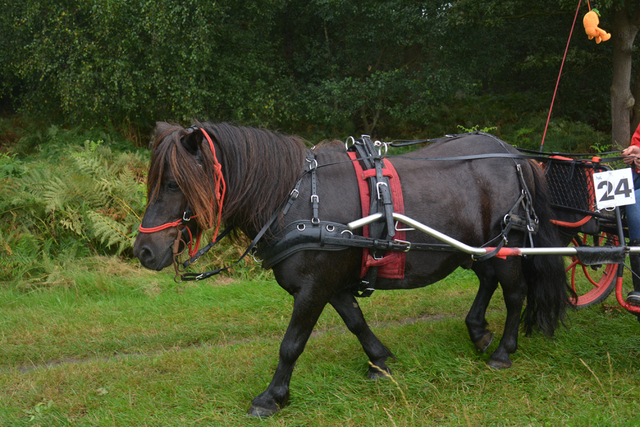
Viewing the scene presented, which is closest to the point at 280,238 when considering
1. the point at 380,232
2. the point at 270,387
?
the point at 380,232

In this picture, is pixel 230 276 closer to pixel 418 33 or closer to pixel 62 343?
pixel 62 343

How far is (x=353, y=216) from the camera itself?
3.21 metres

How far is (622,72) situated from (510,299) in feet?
30.6

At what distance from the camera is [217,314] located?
5.27 metres

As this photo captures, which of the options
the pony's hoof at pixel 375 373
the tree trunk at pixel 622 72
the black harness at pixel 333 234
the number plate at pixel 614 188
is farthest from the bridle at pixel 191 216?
the tree trunk at pixel 622 72

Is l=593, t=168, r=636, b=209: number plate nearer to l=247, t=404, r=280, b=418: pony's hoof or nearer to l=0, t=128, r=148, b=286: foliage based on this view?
l=247, t=404, r=280, b=418: pony's hoof

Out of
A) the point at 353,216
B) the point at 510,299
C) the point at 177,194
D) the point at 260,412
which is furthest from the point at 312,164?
the point at 510,299

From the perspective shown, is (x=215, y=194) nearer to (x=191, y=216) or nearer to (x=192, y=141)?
(x=191, y=216)

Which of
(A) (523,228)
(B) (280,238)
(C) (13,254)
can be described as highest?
(B) (280,238)

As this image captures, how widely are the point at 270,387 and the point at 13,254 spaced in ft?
16.2

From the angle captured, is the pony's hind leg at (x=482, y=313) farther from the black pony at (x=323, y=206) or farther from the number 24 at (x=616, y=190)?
the number 24 at (x=616, y=190)

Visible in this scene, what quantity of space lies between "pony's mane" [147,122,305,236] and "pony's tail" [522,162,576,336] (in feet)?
6.87

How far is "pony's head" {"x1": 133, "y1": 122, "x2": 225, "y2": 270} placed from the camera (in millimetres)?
2848

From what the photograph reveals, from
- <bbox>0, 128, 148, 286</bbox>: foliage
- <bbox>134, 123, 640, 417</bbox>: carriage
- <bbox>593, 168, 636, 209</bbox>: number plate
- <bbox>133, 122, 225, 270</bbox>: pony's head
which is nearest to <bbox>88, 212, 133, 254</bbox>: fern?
<bbox>0, 128, 148, 286</bbox>: foliage
